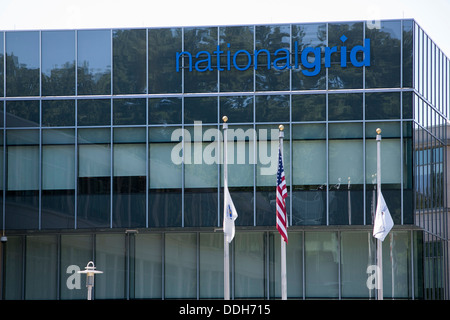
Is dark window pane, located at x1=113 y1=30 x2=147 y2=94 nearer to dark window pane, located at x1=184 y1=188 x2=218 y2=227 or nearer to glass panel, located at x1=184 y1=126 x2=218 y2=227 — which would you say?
glass panel, located at x1=184 y1=126 x2=218 y2=227

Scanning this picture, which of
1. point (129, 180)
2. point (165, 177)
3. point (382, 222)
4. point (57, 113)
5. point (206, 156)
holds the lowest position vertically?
point (382, 222)

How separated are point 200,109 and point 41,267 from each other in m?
9.52

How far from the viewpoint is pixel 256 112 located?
33562 millimetres

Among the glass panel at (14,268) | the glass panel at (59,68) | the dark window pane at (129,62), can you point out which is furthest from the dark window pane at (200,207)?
the glass panel at (14,268)

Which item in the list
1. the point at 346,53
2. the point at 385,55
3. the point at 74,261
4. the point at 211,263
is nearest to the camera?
the point at 385,55

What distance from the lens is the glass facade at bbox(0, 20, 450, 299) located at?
33219 millimetres

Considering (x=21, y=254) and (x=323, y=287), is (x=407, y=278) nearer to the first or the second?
(x=323, y=287)

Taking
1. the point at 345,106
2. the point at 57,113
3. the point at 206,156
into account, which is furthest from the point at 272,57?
the point at 57,113

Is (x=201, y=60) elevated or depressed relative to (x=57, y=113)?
elevated

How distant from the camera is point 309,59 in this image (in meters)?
33.5

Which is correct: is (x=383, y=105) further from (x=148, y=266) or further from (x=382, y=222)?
(x=148, y=266)

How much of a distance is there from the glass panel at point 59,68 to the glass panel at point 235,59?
6.28 m

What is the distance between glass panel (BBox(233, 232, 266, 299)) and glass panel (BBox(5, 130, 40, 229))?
8.54 meters

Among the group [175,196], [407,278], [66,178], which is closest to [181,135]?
[175,196]
